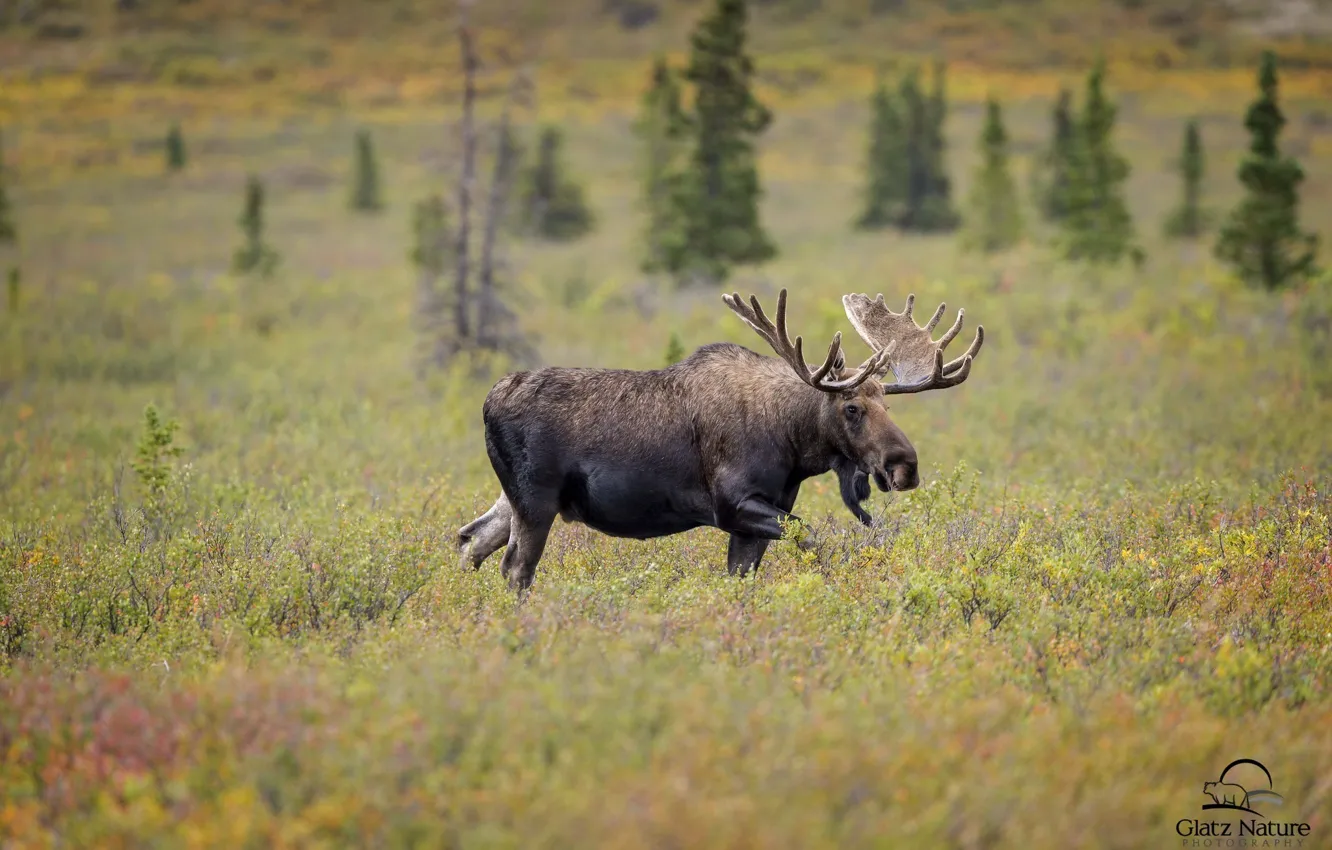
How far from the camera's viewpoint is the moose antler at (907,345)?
8.57m

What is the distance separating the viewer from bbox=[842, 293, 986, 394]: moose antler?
8.57 meters

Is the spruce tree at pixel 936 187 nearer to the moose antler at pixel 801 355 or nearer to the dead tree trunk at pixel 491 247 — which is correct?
the dead tree trunk at pixel 491 247

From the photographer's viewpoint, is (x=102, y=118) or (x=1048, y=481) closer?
(x=1048, y=481)

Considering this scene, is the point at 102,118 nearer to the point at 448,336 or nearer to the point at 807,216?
the point at 807,216

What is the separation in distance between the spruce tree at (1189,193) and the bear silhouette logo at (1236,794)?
139ft

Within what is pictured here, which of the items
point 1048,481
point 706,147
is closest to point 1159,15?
point 706,147

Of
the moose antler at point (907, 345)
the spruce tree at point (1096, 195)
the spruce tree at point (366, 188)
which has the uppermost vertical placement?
the moose antler at point (907, 345)

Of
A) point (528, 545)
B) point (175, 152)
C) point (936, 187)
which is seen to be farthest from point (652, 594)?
point (175, 152)

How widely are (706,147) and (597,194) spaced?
38612 mm

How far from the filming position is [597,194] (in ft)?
227

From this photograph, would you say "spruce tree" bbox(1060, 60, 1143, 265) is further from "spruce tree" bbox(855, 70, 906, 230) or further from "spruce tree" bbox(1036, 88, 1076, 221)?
"spruce tree" bbox(855, 70, 906, 230)

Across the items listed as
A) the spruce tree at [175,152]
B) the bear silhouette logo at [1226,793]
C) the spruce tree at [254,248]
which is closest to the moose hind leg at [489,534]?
the bear silhouette logo at [1226,793]
